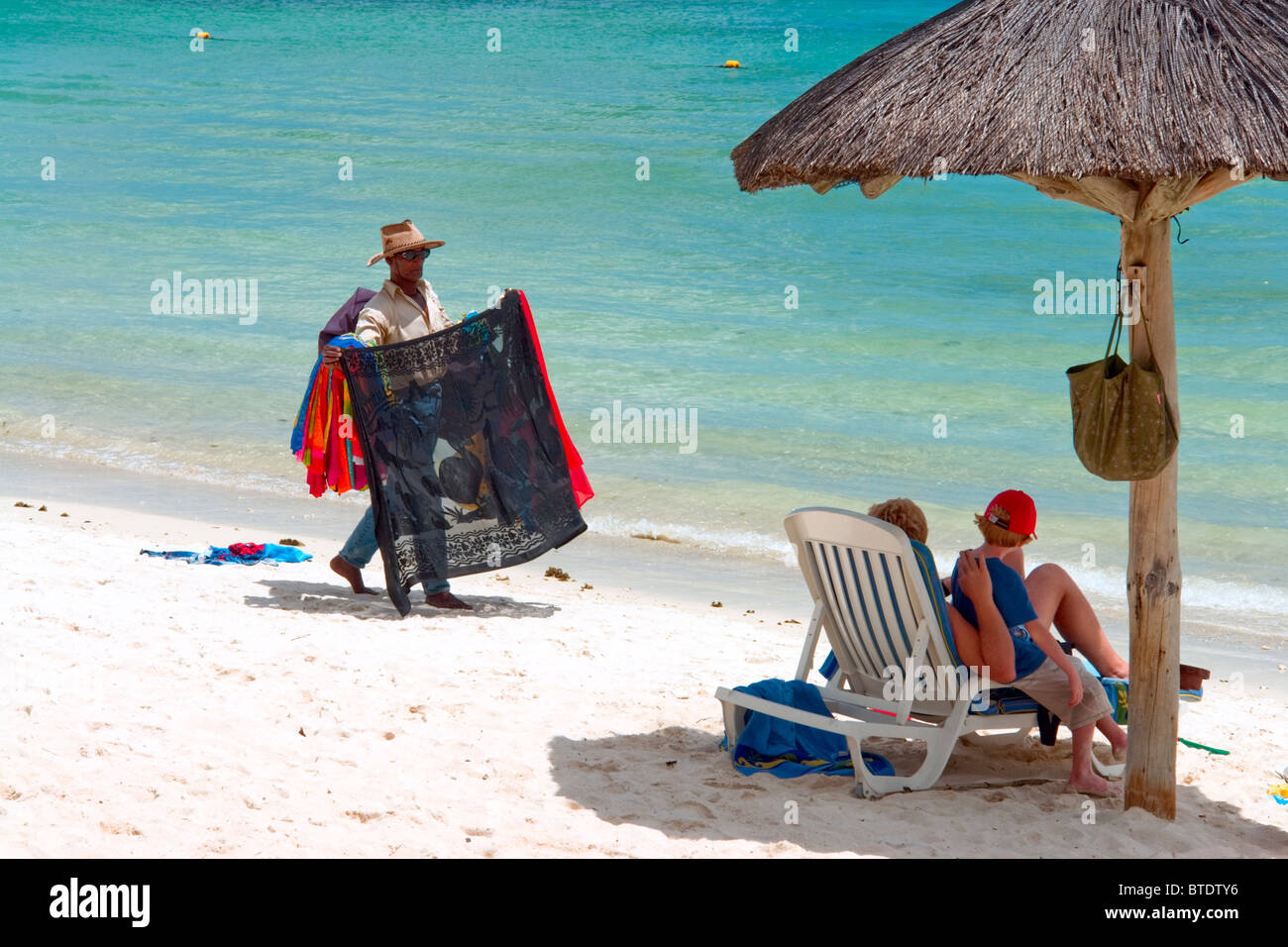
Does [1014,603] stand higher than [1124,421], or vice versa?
[1124,421]

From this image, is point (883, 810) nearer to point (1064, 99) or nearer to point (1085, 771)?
point (1085, 771)

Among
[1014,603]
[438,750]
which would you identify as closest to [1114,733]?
[1014,603]

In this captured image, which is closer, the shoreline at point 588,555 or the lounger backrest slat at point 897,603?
the lounger backrest slat at point 897,603

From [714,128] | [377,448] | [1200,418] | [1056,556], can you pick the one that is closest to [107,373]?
[377,448]

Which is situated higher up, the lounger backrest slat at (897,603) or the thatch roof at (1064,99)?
the thatch roof at (1064,99)

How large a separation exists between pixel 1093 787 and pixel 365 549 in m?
3.53

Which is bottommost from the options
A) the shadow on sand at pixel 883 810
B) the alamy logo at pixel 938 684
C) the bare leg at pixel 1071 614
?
the shadow on sand at pixel 883 810

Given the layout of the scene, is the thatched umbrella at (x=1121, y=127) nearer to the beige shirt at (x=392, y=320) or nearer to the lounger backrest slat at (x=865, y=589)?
the lounger backrest slat at (x=865, y=589)

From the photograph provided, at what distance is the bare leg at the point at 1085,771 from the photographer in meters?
4.38

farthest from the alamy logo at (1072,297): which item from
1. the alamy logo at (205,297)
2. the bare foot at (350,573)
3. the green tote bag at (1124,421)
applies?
the green tote bag at (1124,421)

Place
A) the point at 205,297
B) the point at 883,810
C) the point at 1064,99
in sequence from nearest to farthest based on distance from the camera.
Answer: the point at 1064,99, the point at 883,810, the point at 205,297

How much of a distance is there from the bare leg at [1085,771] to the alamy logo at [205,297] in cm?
1372

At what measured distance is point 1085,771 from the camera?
4395 mm

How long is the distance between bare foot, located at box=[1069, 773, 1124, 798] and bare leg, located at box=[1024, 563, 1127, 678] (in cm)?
43
